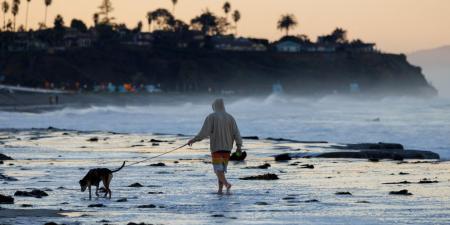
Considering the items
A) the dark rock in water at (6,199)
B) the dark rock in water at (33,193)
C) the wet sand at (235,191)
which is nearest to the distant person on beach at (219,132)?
the wet sand at (235,191)

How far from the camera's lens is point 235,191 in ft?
53.2

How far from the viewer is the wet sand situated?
1265 cm

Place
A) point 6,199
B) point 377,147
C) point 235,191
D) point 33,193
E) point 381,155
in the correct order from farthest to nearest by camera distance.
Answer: point 377,147
point 381,155
point 235,191
point 33,193
point 6,199

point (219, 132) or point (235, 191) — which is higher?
point (219, 132)

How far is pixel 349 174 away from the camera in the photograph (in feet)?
63.7

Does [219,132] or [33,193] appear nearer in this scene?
[33,193]

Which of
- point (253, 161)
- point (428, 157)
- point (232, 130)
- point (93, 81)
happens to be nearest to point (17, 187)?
Answer: point (232, 130)

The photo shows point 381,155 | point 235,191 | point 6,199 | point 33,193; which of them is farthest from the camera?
point 381,155

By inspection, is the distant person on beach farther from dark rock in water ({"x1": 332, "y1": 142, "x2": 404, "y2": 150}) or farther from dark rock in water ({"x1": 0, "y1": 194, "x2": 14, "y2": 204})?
dark rock in water ({"x1": 332, "y1": 142, "x2": 404, "y2": 150})

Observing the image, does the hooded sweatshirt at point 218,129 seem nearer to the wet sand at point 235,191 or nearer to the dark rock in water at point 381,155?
the wet sand at point 235,191

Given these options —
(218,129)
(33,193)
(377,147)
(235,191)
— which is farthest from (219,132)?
(377,147)

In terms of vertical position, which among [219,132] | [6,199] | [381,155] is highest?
[219,132]

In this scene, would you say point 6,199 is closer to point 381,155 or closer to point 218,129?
point 218,129

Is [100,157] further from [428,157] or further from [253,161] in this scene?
[428,157]
